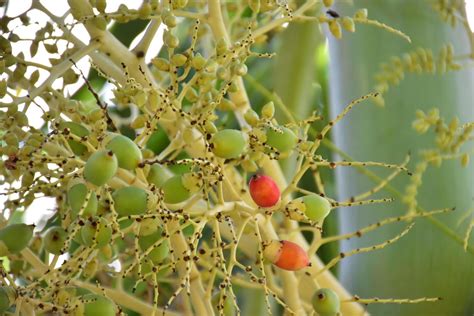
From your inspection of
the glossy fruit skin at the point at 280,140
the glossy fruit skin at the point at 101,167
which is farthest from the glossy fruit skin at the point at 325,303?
the glossy fruit skin at the point at 101,167

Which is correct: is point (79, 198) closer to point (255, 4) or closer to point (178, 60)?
point (178, 60)

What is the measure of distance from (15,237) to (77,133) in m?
0.12

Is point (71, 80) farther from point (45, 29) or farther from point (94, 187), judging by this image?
point (94, 187)

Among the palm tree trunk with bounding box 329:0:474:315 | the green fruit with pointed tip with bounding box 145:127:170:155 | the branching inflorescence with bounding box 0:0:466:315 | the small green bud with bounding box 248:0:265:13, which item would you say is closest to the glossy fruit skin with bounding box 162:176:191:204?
the branching inflorescence with bounding box 0:0:466:315

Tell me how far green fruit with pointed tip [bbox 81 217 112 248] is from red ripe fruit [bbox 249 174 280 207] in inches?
5.4

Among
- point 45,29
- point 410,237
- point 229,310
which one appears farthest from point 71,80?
point 410,237

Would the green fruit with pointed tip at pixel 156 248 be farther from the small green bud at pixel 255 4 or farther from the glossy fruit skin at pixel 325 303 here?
the small green bud at pixel 255 4

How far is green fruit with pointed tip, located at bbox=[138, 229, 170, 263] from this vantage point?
81cm

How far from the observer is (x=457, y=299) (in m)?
1.13

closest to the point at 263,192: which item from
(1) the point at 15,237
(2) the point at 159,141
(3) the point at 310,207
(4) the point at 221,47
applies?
(3) the point at 310,207

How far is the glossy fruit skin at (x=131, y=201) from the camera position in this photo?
74cm

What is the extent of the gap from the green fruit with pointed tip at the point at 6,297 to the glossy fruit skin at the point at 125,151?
0.16 meters

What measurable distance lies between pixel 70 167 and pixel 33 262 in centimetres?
15

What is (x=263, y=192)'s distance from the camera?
79 cm
